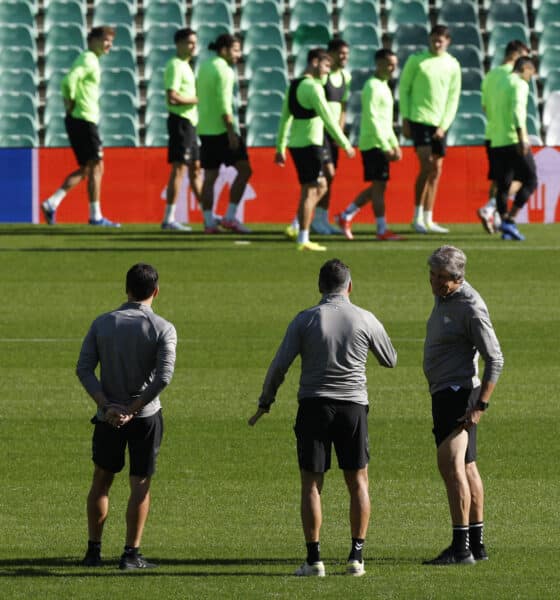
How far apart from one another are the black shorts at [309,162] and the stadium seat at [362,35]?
25.5 feet

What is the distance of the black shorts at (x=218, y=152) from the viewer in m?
20.1

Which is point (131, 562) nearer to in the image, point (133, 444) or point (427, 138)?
point (133, 444)

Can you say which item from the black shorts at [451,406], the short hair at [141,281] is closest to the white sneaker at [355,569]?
the black shorts at [451,406]

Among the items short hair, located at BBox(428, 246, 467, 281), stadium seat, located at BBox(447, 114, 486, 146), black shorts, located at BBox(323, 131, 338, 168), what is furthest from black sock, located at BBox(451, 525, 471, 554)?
stadium seat, located at BBox(447, 114, 486, 146)

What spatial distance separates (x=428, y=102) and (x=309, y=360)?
13.2 meters

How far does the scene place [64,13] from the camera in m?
26.2

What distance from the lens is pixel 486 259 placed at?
18.2 metres

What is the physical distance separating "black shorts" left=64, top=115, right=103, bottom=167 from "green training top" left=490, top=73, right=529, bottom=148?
4.77m

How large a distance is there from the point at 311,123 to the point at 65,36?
8.45 m

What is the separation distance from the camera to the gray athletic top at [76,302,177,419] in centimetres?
764

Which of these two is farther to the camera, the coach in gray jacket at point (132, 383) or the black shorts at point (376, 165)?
the black shorts at point (376, 165)

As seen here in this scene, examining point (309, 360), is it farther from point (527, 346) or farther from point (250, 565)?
point (527, 346)

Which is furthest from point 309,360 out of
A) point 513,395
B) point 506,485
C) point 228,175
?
point 228,175

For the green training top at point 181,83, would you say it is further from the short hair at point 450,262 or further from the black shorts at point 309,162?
the short hair at point 450,262
